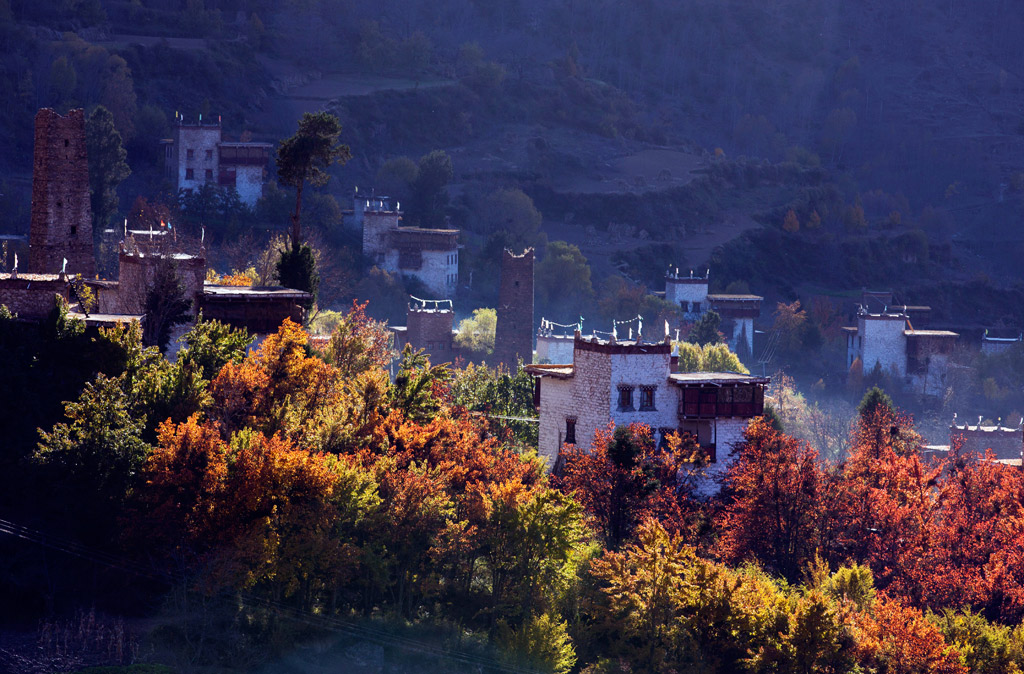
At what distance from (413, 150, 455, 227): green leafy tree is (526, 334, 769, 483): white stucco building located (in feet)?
219

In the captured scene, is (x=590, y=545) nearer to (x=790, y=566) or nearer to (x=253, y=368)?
(x=790, y=566)

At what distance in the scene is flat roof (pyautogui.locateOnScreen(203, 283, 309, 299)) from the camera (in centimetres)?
5069

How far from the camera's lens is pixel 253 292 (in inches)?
2036

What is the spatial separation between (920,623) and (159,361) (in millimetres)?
23841

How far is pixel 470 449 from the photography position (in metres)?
49.3

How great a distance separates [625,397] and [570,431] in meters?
2.53

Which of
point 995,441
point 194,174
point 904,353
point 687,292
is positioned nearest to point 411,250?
point 194,174

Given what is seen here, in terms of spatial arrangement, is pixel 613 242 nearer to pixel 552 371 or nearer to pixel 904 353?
pixel 904 353

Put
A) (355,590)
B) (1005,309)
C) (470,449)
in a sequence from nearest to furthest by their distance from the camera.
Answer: (355,590) < (470,449) < (1005,309)

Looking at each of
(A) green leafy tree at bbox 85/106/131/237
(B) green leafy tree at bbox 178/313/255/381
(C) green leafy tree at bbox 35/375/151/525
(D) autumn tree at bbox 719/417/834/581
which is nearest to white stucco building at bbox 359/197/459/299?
(A) green leafy tree at bbox 85/106/131/237

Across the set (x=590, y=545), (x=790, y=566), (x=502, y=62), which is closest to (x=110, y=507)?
(x=590, y=545)

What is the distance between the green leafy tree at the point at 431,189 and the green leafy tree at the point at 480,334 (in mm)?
25727

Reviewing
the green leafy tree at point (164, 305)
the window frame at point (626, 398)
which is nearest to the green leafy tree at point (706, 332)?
the window frame at point (626, 398)

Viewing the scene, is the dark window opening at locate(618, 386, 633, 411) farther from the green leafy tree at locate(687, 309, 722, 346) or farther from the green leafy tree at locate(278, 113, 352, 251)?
the green leafy tree at locate(687, 309, 722, 346)
